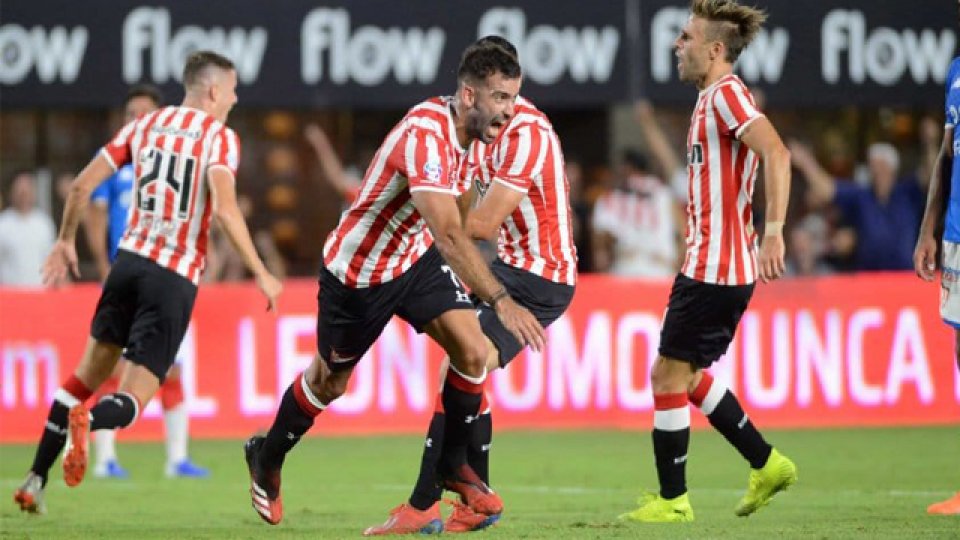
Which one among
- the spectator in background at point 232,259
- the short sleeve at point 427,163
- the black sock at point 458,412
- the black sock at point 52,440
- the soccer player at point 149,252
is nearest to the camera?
the short sleeve at point 427,163

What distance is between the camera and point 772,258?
774 cm

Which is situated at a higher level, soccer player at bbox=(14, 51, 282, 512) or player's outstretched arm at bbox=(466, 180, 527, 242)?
player's outstretched arm at bbox=(466, 180, 527, 242)

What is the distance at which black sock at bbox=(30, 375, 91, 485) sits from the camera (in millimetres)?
9227

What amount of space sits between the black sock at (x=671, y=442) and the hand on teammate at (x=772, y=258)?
0.88 m

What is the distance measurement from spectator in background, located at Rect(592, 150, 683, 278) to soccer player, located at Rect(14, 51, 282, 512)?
6454 millimetres

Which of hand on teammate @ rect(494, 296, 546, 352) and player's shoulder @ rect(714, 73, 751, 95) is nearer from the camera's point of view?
hand on teammate @ rect(494, 296, 546, 352)

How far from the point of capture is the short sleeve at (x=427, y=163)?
7.29 metres

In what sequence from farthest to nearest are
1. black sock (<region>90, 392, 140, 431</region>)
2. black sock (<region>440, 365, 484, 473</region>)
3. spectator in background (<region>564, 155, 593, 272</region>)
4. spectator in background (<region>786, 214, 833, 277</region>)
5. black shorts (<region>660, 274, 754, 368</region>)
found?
spectator in background (<region>564, 155, 593, 272</region>) → spectator in background (<region>786, 214, 833, 277</region>) → black sock (<region>90, 392, 140, 431</region>) → black shorts (<region>660, 274, 754, 368</region>) → black sock (<region>440, 365, 484, 473</region>)

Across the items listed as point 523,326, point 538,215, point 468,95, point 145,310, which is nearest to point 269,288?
point 145,310

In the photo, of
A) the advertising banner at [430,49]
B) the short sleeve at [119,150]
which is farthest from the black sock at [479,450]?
the advertising banner at [430,49]

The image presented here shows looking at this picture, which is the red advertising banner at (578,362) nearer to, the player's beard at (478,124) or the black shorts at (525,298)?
the black shorts at (525,298)

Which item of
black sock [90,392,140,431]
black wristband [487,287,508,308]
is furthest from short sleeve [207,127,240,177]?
black wristband [487,287,508,308]

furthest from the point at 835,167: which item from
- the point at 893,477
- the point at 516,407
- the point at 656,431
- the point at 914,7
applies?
the point at 656,431

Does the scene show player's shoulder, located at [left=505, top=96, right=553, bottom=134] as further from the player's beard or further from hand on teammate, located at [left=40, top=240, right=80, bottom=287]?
hand on teammate, located at [left=40, top=240, right=80, bottom=287]
